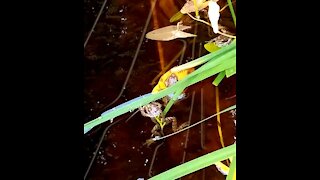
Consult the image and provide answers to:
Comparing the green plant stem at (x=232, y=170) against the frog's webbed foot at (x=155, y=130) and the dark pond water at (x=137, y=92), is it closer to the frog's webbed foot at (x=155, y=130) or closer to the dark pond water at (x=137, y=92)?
the dark pond water at (x=137, y=92)

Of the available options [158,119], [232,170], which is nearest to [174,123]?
[158,119]

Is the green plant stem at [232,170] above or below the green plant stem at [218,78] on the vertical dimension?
below

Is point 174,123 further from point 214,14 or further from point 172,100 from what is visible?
point 214,14

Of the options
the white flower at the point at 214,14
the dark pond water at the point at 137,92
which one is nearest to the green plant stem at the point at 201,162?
the dark pond water at the point at 137,92

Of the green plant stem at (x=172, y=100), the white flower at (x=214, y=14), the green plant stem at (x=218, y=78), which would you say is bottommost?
the green plant stem at (x=172, y=100)

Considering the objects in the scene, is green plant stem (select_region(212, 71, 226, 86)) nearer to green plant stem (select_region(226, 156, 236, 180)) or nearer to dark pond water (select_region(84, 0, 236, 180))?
dark pond water (select_region(84, 0, 236, 180))
